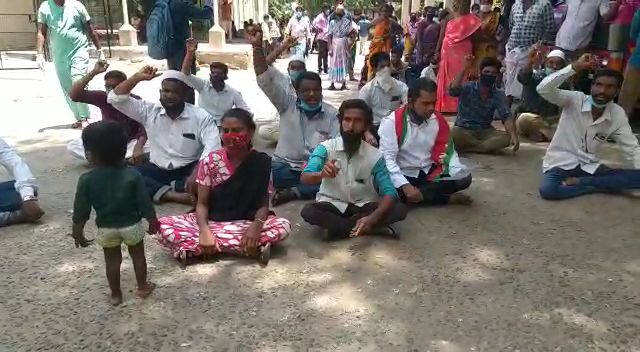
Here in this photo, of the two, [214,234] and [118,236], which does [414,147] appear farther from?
[118,236]

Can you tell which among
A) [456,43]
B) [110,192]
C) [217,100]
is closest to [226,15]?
[456,43]

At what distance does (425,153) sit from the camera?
414cm

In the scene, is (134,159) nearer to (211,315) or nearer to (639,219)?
(211,315)

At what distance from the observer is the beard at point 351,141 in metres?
3.41

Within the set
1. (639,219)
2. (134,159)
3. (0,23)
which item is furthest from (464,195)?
(0,23)

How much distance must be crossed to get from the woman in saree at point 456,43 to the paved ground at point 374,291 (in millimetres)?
3551

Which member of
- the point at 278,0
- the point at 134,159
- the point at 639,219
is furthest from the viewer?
the point at 278,0

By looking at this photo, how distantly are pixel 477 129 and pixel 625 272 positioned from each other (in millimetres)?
2728

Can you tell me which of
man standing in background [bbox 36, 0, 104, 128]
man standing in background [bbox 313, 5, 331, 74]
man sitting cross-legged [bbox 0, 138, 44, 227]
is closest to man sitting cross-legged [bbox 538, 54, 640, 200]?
man sitting cross-legged [bbox 0, 138, 44, 227]

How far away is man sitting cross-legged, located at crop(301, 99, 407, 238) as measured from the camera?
132 inches

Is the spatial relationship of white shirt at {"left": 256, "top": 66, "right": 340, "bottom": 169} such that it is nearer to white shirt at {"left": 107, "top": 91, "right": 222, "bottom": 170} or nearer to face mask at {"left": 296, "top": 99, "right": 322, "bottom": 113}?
face mask at {"left": 296, "top": 99, "right": 322, "bottom": 113}

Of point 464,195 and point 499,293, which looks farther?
point 464,195

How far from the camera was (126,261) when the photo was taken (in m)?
3.20

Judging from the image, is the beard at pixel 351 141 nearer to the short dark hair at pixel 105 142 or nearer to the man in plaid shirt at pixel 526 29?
the short dark hair at pixel 105 142
